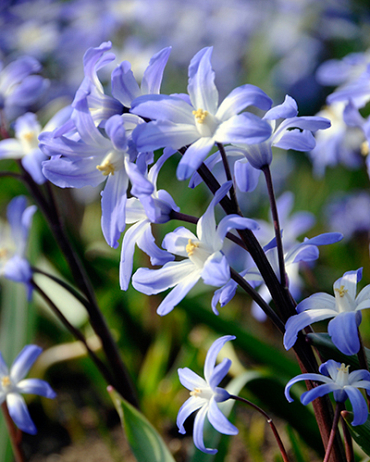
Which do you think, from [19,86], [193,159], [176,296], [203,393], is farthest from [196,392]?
[19,86]

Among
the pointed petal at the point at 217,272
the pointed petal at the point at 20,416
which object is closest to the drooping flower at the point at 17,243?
the pointed petal at the point at 20,416

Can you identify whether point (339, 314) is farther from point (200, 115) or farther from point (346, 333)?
point (200, 115)

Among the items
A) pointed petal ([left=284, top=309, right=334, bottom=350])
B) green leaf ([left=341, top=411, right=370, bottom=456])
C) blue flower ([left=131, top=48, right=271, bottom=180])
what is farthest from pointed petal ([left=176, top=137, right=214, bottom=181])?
green leaf ([left=341, top=411, right=370, bottom=456])

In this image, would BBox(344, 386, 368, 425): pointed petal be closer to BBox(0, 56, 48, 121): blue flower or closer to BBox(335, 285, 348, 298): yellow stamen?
BBox(335, 285, 348, 298): yellow stamen

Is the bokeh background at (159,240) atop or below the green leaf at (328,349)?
below

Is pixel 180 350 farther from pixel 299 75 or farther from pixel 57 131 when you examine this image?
pixel 299 75

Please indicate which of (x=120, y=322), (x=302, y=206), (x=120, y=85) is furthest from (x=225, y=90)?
(x=120, y=85)

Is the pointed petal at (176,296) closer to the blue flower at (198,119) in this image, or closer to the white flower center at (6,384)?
the blue flower at (198,119)
